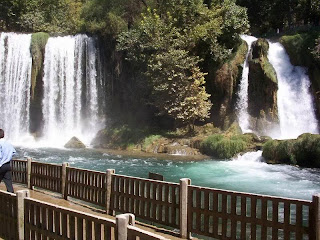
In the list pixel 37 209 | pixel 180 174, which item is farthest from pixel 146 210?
pixel 180 174

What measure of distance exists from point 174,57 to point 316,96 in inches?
356

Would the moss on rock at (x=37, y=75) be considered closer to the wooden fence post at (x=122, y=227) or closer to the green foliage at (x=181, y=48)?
the green foliage at (x=181, y=48)

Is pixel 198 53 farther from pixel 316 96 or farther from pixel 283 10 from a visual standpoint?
pixel 283 10

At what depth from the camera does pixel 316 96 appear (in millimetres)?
25281

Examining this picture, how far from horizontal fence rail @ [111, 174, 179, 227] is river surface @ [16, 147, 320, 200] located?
6160 mm

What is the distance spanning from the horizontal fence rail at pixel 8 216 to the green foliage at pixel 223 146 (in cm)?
1630

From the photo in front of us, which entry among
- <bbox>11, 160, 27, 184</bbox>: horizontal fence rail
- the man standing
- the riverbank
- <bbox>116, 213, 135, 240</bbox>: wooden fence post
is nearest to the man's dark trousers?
the man standing

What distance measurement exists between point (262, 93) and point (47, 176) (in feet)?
59.9

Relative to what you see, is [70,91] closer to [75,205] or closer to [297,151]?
[297,151]

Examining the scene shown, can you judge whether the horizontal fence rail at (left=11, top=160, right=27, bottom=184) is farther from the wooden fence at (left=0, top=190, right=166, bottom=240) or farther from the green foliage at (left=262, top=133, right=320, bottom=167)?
the green foliage at (left=262, top=133, right=320, bottom=167)

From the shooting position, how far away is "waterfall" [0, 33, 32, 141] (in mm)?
30891

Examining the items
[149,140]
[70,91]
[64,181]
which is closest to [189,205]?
[64,181]

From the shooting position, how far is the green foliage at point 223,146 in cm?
2156

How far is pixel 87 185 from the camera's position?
8.97m
